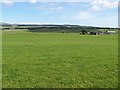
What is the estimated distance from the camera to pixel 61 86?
47.2 feet

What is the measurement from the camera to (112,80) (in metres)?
16.0

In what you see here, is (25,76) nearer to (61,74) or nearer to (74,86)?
(61,74)

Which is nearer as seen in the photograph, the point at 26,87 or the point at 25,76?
the point at 26,87

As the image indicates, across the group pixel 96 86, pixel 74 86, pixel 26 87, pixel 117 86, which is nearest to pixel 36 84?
pixel 26 87

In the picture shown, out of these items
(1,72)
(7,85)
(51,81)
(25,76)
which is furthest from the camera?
(1,72)

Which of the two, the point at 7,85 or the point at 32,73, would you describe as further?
the point at 32,73

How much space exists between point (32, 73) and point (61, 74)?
1711 mm

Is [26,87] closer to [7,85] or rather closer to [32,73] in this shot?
[7,85]

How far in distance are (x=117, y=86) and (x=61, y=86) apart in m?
2.54

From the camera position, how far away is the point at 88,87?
1411 cm

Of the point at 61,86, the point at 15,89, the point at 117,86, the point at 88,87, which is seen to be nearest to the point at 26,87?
the point at 15,89

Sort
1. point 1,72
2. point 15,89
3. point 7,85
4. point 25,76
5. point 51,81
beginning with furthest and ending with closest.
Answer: point 1,72
point 25,76
point 51,81
point 7,85
point 15,89

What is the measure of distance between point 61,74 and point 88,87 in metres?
4.04

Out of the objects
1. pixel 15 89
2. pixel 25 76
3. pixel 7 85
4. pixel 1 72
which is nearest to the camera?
pixel 15 89
